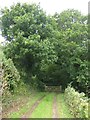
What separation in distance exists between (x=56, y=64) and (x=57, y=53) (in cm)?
258

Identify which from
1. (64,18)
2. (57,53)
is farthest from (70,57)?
(64,18)

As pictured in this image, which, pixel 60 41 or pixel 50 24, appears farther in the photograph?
pixel 60 41

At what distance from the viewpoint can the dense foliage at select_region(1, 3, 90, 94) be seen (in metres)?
23.2

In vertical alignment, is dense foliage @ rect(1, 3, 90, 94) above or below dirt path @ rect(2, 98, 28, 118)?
above

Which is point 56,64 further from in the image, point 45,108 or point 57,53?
point 45,108

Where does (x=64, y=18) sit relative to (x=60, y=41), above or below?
above

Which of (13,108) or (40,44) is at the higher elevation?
(40,44)

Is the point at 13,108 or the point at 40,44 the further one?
the point at 40,44

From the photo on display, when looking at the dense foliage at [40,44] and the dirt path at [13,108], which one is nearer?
the dirt path at [13,108]

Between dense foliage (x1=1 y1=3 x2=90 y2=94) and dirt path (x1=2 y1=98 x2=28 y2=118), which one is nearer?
dirt path (x1=2 y1=98 x2=28 y2=118)

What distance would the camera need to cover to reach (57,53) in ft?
88.8

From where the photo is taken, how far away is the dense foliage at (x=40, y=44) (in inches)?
914

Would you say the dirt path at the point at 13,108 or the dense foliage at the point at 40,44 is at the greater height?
the dense foliage at the point at 40,44

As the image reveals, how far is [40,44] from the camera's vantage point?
2298 centimetres
